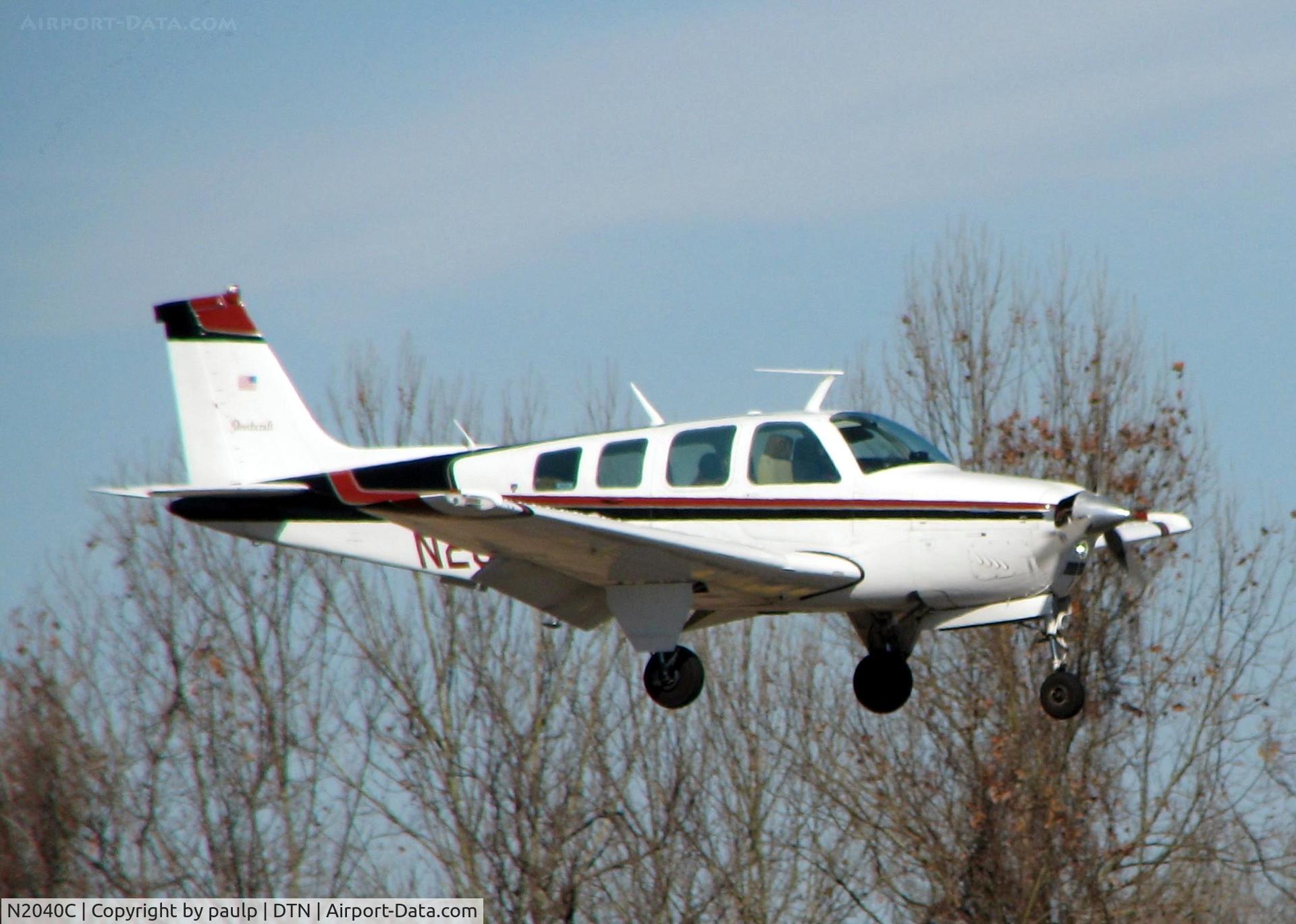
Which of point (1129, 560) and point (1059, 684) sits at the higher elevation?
point (1129, 560)

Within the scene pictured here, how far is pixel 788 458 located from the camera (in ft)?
43.7

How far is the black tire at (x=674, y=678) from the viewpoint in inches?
534

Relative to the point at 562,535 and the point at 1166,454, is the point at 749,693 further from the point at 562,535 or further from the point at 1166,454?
the point at 562,535

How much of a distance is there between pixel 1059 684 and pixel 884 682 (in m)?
1.68

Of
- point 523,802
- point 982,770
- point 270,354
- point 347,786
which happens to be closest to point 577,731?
point 523,802

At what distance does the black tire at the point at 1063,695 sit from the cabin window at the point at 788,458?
202 cm

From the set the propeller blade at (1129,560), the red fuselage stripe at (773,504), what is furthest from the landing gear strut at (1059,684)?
the red fuselage stripe at (773,504)

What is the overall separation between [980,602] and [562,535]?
292 centimetres

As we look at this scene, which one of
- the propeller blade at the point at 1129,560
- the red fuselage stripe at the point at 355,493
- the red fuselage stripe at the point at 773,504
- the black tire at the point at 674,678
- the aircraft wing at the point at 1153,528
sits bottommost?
the black tire at the point at 674,678

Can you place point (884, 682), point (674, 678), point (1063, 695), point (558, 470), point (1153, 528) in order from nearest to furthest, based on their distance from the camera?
1. point (1063, 695)
2. point (674, 678)
3. point (558, 470)
4. point (1153, 528)
5. point (884, 682)

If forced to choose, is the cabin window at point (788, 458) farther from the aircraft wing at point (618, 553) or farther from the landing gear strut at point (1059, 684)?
the landing gear strut at point (1059, 684)

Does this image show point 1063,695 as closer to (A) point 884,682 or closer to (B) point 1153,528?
(A) point 884,682

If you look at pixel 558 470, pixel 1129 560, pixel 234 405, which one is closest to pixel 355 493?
pixel 558 470

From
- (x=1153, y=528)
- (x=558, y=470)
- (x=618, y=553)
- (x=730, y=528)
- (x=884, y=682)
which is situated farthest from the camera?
(x=884, y=682)
